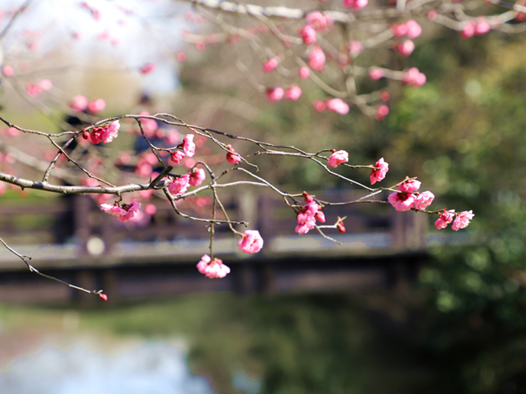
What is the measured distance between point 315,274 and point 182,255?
58.2 inches

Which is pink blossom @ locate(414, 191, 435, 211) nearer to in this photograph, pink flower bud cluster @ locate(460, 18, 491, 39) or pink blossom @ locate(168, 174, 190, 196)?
pink blossom @ locate(168, 174, 190, 196)

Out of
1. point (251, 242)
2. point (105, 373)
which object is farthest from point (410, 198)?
point (105, 373)

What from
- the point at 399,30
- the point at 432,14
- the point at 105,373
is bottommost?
the point at 105,373

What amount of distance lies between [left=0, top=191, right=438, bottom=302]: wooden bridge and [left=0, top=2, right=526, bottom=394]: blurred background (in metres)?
0.02

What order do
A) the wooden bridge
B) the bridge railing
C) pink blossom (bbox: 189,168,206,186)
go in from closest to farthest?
pink blossom (bbox: 189,168,206,186), the wooden bridge, the bridge railing

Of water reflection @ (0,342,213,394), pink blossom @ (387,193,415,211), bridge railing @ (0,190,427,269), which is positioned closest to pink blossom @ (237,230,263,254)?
pink blossom @ (387,193,415,211)

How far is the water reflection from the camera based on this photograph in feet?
26.3

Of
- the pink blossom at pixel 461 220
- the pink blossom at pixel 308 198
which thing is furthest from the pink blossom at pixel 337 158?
the pink blossom at pixel 461 220

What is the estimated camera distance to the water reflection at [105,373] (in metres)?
8.00

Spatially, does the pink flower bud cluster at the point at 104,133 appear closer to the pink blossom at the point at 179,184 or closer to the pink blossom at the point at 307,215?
the pink blossom at the point at 179,184

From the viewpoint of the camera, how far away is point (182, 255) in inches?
219

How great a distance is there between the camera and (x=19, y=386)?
8266 mm

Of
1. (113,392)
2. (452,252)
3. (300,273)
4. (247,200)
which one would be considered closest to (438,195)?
(452,252)

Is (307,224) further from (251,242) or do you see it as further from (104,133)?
(104,133)
